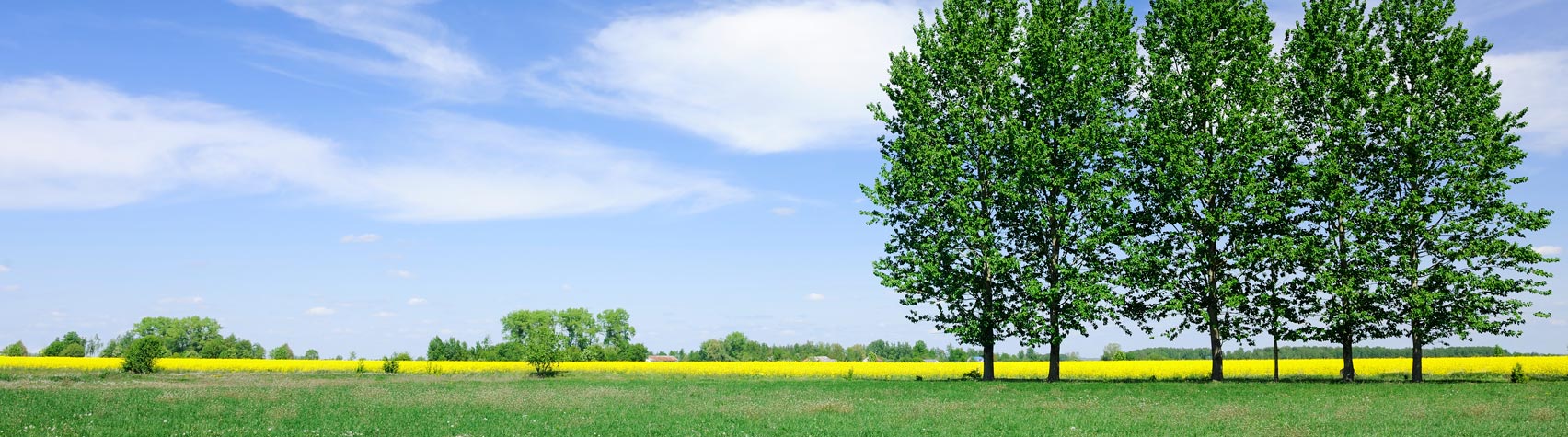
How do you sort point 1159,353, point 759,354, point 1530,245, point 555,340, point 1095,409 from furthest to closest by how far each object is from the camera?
point 759,354
point 1159,353
point 555,340
point 1530,245
point 1095,409

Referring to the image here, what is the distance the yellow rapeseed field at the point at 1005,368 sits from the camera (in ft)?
177


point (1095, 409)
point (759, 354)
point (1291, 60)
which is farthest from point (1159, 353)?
point (1095, 409)

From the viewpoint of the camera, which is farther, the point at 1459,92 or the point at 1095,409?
the point at 1459,92

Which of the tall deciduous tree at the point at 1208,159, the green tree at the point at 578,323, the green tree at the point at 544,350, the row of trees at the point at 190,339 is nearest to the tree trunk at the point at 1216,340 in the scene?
the tall deciduous tree at the point at 1208,159

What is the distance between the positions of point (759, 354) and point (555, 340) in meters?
105

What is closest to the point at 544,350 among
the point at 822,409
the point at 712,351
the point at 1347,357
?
the point at 822,409

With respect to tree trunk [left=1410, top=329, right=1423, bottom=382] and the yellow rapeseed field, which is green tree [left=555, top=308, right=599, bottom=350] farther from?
tree trunk [left=1410, top=329, right=1423, bottom=382]

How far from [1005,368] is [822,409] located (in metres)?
45.3

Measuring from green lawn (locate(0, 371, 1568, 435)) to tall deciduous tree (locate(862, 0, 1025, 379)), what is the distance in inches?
178

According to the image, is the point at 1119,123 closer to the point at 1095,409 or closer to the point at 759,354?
the point at 1095,409

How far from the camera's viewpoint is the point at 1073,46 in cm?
4250

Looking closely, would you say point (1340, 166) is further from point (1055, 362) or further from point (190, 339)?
point (190, 339)

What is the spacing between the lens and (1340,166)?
136 ft

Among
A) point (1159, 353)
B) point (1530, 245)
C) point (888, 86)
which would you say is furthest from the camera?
point (1159, 353)
